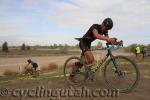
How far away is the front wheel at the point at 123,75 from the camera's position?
7547mm

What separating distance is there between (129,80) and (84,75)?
147cm

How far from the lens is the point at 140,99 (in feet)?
24.2

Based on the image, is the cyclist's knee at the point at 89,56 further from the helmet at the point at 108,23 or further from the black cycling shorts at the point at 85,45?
the helmet at the point at 108,23

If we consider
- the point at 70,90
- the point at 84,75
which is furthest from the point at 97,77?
the point at 70,90

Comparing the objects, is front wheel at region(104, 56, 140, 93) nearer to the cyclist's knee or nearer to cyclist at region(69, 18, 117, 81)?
cyclist at region(69, 18, 117, 81)

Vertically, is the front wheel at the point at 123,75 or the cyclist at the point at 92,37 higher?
the cyclist at the point at 92,37

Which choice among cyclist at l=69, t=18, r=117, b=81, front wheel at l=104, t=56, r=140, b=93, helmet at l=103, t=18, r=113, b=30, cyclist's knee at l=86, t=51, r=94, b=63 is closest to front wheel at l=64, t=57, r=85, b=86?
cyclist at l=69, t=18, r=117, b=81

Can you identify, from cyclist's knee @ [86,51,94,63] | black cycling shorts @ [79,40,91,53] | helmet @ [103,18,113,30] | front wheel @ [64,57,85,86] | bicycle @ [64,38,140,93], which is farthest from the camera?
front wheel @ [64,57,85,86]

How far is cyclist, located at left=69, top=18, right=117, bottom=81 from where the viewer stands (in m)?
7.96

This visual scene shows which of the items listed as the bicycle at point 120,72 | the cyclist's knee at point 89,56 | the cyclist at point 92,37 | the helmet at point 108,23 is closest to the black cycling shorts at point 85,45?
the cyclist at point 92,37

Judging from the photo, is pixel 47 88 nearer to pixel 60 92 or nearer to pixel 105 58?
pixel 60 92

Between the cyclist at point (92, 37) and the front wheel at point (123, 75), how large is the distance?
0.53m

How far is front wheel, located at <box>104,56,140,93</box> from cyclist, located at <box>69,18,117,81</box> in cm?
53

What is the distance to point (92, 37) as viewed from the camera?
848 cm
